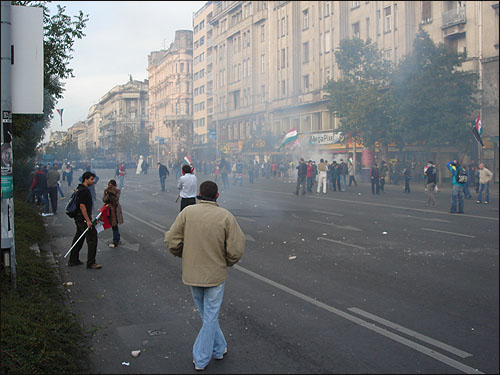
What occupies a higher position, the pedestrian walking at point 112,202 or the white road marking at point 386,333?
the pedestrian walking at point 112,202

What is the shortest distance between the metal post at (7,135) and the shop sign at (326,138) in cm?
2920

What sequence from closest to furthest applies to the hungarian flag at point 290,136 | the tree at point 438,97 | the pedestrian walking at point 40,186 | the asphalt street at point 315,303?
the asphalt street at point 315,303, the pedestrian walking at point 40,186, the tree at point 438,97, the hungarian flag at point 290,136

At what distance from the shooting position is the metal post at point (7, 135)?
14.6 feet

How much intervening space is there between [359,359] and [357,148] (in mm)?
33364

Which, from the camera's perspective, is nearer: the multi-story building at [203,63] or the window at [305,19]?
the window at [305,19]

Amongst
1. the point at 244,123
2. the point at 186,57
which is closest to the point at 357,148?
the point at 244,123

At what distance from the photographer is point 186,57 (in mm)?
21094

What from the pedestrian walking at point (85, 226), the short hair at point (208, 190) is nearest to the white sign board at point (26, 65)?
the short hair at point (208, 190)

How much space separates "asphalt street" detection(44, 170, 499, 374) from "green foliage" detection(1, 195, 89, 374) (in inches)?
8.8

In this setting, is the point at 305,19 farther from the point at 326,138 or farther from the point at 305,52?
the point at 326,138

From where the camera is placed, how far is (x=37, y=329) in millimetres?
4582

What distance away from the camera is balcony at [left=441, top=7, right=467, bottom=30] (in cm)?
1780

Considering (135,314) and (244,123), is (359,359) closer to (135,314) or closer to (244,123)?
(135,314)

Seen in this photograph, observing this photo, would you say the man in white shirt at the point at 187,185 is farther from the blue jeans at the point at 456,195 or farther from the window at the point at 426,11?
the window at the point at 426,11
